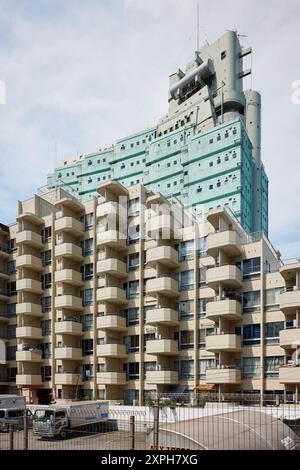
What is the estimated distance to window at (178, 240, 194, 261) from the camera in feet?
146

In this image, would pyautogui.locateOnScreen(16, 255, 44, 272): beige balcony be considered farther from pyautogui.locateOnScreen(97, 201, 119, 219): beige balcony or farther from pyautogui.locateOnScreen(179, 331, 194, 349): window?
pyautogui.locateOnScreen(179, 331, 194, 349): window

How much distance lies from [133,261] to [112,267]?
2.82 meters

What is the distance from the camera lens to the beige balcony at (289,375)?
3397cm

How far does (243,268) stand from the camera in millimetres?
41125

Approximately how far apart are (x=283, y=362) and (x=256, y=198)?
5683cm

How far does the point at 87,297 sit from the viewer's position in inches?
1937

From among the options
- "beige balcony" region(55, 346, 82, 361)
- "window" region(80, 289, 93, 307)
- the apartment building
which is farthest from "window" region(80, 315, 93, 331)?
"beige balcony" region(55, 346, 82, 361)

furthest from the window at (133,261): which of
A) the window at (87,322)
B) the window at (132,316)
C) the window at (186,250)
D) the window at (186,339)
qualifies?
the window at (186,339)

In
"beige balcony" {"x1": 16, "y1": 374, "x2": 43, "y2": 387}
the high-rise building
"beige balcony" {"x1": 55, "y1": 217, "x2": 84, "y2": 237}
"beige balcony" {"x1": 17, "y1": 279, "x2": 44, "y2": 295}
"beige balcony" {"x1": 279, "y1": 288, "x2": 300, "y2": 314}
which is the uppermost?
the high-rise building

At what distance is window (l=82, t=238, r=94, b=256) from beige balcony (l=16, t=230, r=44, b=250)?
5564mm

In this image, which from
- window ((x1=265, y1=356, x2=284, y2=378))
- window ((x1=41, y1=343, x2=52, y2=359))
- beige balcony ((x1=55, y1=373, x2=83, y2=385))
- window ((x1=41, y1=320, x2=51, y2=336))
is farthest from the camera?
window ((x1=41, y1=320, x2=51, y2=336))

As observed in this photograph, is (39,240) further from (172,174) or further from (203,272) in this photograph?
(172,174)

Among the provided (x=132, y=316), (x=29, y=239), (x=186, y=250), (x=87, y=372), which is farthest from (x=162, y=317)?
(x=29, y=239)

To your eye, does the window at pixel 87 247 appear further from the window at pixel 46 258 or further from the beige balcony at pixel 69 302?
the beige balcony at pixel 69 302
